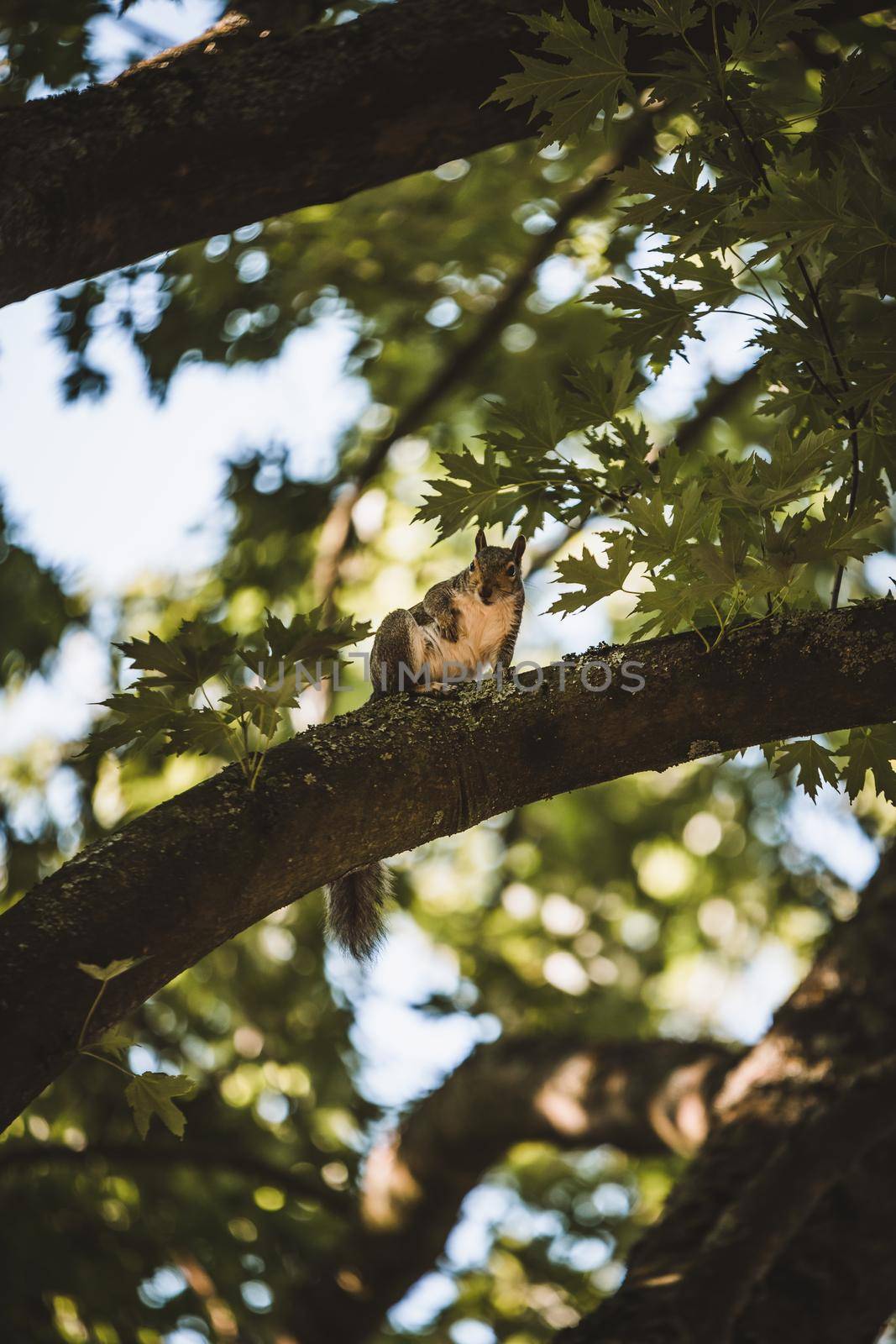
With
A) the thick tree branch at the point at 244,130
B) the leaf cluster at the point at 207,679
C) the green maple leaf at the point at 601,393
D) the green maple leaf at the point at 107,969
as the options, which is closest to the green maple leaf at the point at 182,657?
the leaf cluster at the point at 207,679

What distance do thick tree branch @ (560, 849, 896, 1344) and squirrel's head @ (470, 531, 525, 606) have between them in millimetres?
1797

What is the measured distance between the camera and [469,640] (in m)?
4.07

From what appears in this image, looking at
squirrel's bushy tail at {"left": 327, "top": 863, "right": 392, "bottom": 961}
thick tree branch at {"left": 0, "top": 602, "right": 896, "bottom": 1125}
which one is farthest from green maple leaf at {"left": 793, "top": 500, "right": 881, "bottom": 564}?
squirrel's bushy tail at {"left": 327, "top": 863, "right": 392, "bottom": 961}

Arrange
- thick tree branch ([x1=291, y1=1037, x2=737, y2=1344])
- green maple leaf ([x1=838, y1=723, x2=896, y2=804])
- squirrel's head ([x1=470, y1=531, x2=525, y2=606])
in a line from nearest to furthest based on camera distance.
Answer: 1. green maple leaf ([x1=838, y1=723, x2=896, y2=804])
2. squirrel's head ([x1=470, y1=531, x2=525, y2=606])
3. thick tree branch ([x1=291, y1=1037, x2=737, y2=1344])

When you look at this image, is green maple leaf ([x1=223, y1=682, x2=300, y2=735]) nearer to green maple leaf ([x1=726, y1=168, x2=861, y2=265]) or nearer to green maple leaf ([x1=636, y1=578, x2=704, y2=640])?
green maple leaf ([x1=636, y1=578, x2=704, y2=640])

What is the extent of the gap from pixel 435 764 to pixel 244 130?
1498mm

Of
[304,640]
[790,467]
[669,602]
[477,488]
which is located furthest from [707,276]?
[304,640]

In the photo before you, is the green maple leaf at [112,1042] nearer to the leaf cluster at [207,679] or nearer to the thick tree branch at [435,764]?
the thick tree branch at [435,764]

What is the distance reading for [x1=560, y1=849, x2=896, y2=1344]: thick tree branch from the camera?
320 centimetres

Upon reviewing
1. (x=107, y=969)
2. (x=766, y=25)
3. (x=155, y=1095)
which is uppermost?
(x=766, y=25)

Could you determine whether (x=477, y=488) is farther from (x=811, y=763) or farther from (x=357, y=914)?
(x=357, y=914)

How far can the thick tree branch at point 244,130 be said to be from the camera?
8.16ft

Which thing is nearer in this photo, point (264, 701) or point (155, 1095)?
point (155, 1095)

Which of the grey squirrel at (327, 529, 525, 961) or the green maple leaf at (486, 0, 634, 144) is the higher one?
the green maple leaf at (486, 0, 634, 144)
